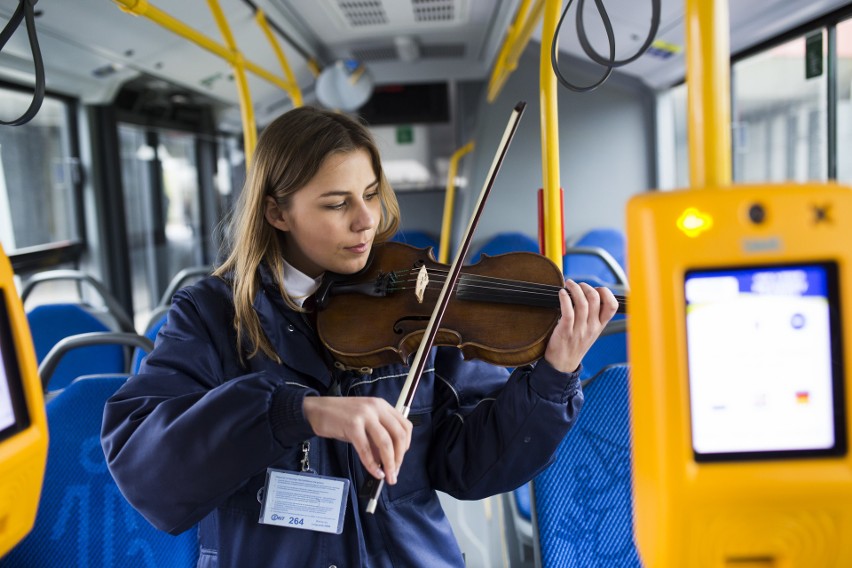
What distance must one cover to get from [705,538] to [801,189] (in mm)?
318

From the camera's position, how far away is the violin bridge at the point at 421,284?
1.70 m

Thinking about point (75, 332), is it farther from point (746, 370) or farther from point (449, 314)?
point (746, 370)

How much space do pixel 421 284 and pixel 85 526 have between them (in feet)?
3.41

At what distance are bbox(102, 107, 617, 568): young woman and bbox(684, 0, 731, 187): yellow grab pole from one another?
22.9 inches

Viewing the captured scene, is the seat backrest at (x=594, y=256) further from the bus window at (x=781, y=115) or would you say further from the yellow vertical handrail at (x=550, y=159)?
the yellow vertical handrail at (x=550, y=159)

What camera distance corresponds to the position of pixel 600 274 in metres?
5.44

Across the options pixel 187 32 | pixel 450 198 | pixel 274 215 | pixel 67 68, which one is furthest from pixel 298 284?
pixel 450 198

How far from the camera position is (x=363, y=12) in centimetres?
461

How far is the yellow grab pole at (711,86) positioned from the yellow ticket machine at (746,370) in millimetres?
Answer: 77

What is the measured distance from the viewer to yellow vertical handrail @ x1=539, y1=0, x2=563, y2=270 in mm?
1897

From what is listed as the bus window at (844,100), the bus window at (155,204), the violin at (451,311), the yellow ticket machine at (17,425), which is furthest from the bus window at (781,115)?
the bus window at (155,204)

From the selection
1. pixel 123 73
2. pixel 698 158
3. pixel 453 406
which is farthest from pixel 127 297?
pixel 698 158

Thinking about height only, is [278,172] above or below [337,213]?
above

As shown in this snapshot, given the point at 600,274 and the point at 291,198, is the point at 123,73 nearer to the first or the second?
the point at 291,198
